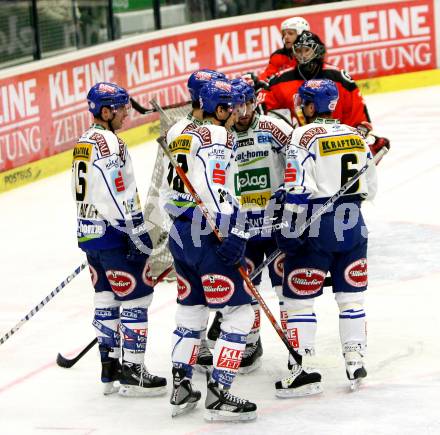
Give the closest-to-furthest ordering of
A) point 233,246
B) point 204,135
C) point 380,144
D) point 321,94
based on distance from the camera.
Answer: point 233,246
point 204,135
point 321,94
point 380,144

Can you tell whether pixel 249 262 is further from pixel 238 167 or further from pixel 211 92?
pixel 211 92

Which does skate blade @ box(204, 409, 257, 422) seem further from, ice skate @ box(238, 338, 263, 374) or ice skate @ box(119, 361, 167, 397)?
ice skate @ box(238, 338, 263, 374)

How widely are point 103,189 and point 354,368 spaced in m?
1.62

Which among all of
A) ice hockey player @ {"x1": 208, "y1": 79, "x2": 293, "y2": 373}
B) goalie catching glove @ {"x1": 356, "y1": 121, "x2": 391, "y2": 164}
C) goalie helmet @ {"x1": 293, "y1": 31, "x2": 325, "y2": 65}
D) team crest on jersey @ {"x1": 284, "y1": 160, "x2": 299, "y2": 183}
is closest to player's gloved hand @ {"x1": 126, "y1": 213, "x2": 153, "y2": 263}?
ice hockey player @ {"x1": 208, "y1": 79, "x2": 293, "y2": 373}

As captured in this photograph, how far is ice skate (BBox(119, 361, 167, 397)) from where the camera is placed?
7.12 m

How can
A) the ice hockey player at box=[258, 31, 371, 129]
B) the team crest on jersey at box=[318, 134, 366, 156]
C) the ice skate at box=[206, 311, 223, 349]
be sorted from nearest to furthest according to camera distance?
the team crest on jersey at box=[318, 134, 366, 156] → the ice skate at box=[206, 311, 223, 349] → the ice hockey player at box=[258, 31, 371, 129]

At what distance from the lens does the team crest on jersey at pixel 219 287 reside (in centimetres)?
661

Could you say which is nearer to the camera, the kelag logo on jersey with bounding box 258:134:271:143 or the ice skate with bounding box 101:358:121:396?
the ice skate with bounding box 101:358:121:396

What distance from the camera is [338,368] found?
745cm

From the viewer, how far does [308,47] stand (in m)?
9.05

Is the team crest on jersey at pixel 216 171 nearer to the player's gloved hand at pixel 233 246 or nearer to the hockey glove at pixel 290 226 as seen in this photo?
the player's gloved hand at pixel 233 246

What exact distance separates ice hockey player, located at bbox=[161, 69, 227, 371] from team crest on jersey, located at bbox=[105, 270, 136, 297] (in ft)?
1.51

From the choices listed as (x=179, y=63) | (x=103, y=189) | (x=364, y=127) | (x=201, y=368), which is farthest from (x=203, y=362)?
(x=179, y=63)

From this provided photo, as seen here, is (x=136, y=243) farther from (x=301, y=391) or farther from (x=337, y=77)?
(x=337, y=77)
